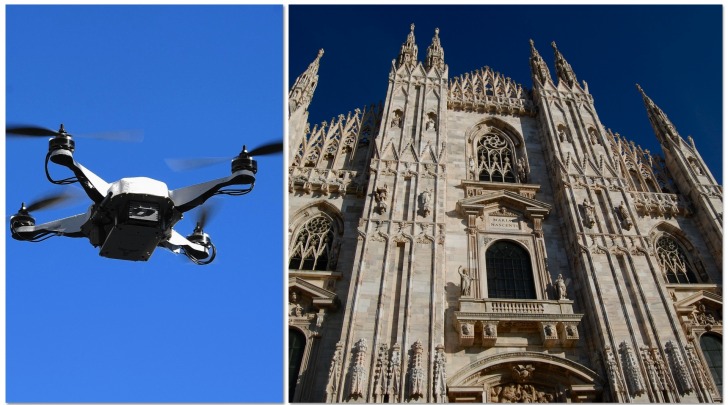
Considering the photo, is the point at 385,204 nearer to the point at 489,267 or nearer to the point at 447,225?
the point at 447,225

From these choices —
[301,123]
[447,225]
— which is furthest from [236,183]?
[301,123]

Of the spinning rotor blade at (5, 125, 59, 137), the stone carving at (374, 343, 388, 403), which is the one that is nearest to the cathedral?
the stone carving at (374, 343, 388, 403)

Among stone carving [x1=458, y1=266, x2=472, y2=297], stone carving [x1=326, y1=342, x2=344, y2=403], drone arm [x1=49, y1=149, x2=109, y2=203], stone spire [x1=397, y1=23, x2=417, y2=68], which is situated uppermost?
stone spire [x1=397, y1=23, x2=417, y2=68]

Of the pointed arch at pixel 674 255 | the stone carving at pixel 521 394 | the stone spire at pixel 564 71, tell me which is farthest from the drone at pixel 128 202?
the stone spire at pixel 564 71

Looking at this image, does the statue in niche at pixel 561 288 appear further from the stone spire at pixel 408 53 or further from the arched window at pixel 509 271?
the stone spire at pixel 408 53

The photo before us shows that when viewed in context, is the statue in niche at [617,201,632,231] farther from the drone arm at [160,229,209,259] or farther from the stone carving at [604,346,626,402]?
the drone arm at [160,229,209,259]

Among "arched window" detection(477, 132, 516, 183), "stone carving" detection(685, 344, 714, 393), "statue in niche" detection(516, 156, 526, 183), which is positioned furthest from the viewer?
"arched window" detection(477, 132, 516, 183)
